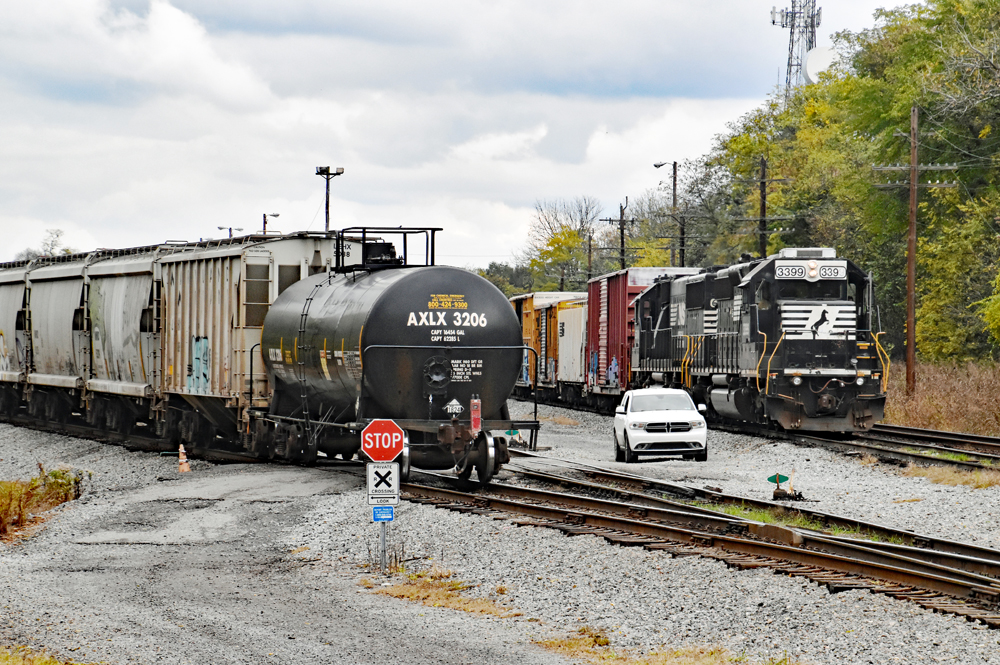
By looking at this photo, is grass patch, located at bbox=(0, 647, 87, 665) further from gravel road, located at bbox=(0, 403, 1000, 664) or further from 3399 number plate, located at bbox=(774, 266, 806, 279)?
3399 number plate, located at bbox=(774, 266, 806, 279)

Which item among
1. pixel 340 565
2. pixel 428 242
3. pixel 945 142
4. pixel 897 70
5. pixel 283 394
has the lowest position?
pixel 340 565

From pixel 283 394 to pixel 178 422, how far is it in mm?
6003

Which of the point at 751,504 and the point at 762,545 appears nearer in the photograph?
the point at 762,545

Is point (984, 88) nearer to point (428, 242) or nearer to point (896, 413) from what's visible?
point (896, 413)

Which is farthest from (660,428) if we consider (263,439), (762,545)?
(762,545)

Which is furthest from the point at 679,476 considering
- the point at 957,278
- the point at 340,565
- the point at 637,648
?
the point at 957,278

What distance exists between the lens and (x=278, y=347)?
19797 millimetres

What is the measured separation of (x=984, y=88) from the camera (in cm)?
3975

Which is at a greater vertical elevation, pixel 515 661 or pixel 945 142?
pixel 945 142

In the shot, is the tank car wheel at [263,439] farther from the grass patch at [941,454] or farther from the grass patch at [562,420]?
the grass patch at [562,420]

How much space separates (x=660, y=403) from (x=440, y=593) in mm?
13179

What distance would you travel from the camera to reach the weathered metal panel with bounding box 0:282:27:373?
32.8m

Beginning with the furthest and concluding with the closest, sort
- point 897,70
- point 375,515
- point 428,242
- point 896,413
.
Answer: point 897,70 < point 896,413 < point 428,242 < point 375,515

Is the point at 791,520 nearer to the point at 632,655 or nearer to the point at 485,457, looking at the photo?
the point at 485,457
